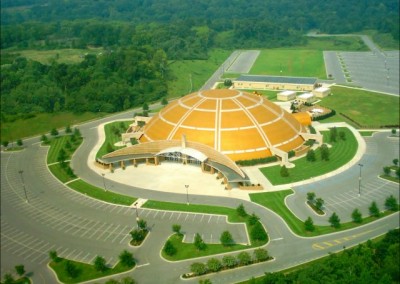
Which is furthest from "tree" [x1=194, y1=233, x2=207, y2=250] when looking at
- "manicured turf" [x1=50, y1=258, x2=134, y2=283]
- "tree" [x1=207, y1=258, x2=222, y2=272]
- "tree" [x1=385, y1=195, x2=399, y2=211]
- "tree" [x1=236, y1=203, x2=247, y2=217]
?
"tree" [x1=385, y1=195, x2=399, y2=211]

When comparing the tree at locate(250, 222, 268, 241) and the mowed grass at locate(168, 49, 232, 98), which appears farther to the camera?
the mowed grass at locate(168, 49, 232, 98)

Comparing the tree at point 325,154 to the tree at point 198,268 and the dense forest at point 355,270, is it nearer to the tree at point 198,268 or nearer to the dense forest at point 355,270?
the dense forest at point 355,270

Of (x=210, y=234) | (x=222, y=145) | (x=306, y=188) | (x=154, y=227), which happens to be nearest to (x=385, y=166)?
(x=306, y=188)

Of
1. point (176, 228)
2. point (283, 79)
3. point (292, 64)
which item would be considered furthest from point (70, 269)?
point (292, 64)

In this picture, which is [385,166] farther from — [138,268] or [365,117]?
[138,268]

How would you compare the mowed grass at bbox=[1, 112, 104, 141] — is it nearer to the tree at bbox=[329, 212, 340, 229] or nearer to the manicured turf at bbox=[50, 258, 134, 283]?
the manicured turf at bbox=[50, 258, 134, 283]
